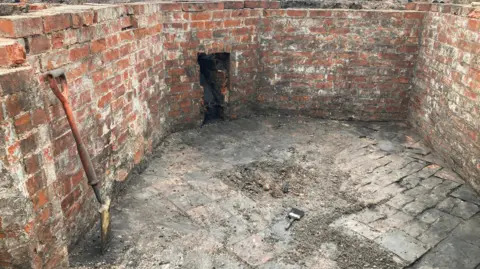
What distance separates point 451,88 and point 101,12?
449 cm

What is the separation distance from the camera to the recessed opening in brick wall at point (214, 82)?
19.4ft

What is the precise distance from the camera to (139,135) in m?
4.45

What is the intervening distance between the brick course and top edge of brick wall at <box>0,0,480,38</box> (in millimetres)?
13

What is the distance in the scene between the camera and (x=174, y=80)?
5418 mm

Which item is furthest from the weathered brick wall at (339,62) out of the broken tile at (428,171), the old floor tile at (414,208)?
the old floor tile at (414,208)

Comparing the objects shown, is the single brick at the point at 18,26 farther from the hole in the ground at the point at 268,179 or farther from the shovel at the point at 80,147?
the hole in the ground at the point at 268,179

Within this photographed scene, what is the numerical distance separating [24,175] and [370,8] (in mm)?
6128

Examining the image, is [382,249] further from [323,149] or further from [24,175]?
[24,175]

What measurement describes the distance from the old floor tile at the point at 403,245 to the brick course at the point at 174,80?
5.05 feet

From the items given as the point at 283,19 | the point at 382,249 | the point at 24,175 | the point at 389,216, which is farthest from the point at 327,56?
the point at 24,175

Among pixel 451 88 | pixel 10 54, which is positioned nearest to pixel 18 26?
pixel 10 54

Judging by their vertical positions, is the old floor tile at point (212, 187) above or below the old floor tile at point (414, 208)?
above

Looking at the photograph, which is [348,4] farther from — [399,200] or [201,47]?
[399,200]

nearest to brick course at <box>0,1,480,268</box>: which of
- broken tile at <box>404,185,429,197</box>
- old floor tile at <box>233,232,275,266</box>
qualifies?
broken tile at <box>404,185,429,197</box>
